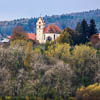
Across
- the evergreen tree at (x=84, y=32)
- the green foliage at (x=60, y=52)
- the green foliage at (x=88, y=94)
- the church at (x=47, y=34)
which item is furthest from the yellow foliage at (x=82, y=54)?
the church at (x=47, y=34)

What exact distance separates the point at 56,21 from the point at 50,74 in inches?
4615

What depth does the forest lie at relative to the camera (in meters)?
33.4

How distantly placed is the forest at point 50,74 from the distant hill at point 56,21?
75.8 meters

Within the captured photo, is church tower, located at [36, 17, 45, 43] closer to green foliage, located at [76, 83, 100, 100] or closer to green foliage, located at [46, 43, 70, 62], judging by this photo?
green foliage, located at [46, 43, 70, 62]

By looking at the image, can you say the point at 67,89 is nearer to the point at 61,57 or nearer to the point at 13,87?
the point at 13,87

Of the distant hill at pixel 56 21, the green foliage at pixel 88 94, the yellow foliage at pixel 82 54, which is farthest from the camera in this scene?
the distant hill at pixel 56 21

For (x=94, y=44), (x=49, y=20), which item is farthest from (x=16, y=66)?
(x=49, y=20)

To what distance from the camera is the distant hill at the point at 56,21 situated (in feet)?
413

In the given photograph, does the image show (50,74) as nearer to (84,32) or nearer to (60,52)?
(60,52)

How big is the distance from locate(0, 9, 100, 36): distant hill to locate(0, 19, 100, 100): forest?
7578 centimetres

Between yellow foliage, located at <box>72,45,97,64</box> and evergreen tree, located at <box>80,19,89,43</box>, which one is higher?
evergreen tree, located at <box>80,19,89,43</box>

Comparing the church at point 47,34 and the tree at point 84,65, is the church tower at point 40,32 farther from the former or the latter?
the tree at point 84,65

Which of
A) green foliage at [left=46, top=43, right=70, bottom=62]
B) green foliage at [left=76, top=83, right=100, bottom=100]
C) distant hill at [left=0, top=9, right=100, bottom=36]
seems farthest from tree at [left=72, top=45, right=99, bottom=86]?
distant hill at [left=0, top=9, right=100, bottom=36]

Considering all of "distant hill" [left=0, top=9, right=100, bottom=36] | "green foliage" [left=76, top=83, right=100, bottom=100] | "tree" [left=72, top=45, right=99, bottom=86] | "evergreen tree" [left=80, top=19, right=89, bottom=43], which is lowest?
"distant hill" [left=0, top=9, right=100, bottom=36]
